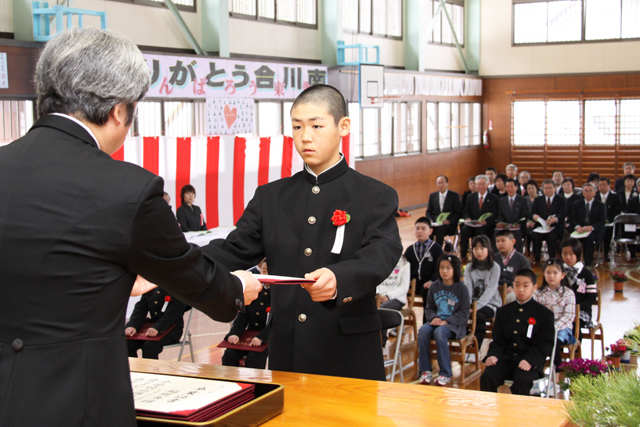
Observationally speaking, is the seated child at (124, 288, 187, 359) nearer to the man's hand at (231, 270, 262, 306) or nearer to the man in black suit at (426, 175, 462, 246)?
the man's hand at (231, 270, 262, 306)

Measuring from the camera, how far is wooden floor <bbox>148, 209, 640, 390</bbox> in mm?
5820

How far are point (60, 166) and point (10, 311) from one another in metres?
0.27

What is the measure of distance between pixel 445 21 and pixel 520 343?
1493cm

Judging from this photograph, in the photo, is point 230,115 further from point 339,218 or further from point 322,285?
point 322,285

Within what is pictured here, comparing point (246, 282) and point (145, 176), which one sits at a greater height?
point (145, 176)

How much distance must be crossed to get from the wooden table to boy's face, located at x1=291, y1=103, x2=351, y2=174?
2.23 ft

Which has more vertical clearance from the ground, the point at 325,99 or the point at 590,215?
the point at 325,99

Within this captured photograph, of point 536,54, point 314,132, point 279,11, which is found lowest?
point 314,132

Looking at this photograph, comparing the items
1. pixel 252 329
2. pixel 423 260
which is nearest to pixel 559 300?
pixel 423 260

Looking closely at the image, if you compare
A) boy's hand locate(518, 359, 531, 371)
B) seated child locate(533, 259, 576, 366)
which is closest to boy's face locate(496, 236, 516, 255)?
seated child locate(533, 259, 576, 366)

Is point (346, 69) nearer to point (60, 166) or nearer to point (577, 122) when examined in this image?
point (577, 122)

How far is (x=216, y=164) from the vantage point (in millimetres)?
9602

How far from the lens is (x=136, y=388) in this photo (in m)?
1.64

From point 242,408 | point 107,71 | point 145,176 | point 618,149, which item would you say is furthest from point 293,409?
point 618,149
